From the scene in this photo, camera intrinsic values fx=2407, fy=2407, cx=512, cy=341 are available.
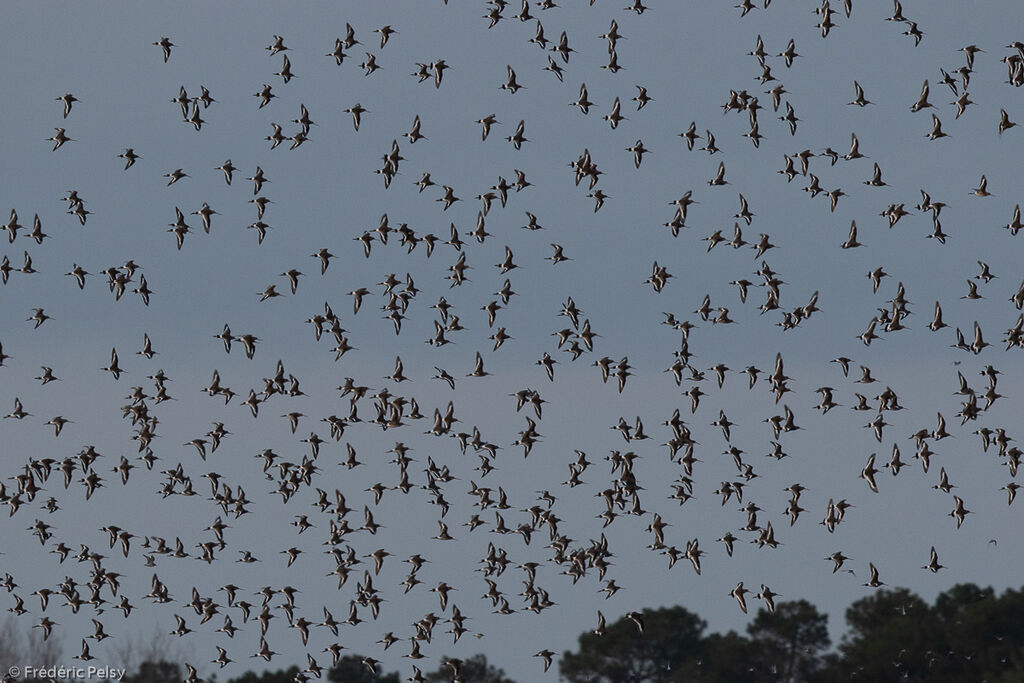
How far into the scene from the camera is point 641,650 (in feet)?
434

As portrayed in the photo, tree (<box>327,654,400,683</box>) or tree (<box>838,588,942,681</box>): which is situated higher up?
tree (<box>327,654,400,683</box>)

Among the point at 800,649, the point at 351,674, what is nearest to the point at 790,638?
the point at 800,649

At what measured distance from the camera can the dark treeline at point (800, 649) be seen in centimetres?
11438

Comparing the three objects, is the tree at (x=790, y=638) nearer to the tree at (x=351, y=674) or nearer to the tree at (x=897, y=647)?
the tree at (x=897, y=647)

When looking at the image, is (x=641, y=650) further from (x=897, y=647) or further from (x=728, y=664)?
(x=897, y=647)

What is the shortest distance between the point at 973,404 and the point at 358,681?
57008 mm

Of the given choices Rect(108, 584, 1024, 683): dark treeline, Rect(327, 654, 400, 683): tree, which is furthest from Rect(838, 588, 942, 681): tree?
Rect(327, 654, 400, 683): tree

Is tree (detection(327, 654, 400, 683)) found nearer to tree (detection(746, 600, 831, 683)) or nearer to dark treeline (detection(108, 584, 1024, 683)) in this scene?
dark treeline (detection(108, 584, 1024, 683))

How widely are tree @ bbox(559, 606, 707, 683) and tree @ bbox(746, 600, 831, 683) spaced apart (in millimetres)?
5174

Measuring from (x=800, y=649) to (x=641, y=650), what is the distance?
964cm

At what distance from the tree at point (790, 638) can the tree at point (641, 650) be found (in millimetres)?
5174

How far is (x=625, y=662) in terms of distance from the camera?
5123 inches

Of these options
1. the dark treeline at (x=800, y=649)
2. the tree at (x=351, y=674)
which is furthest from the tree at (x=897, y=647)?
the tree at (x=351, y=674)

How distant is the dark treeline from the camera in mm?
114375
